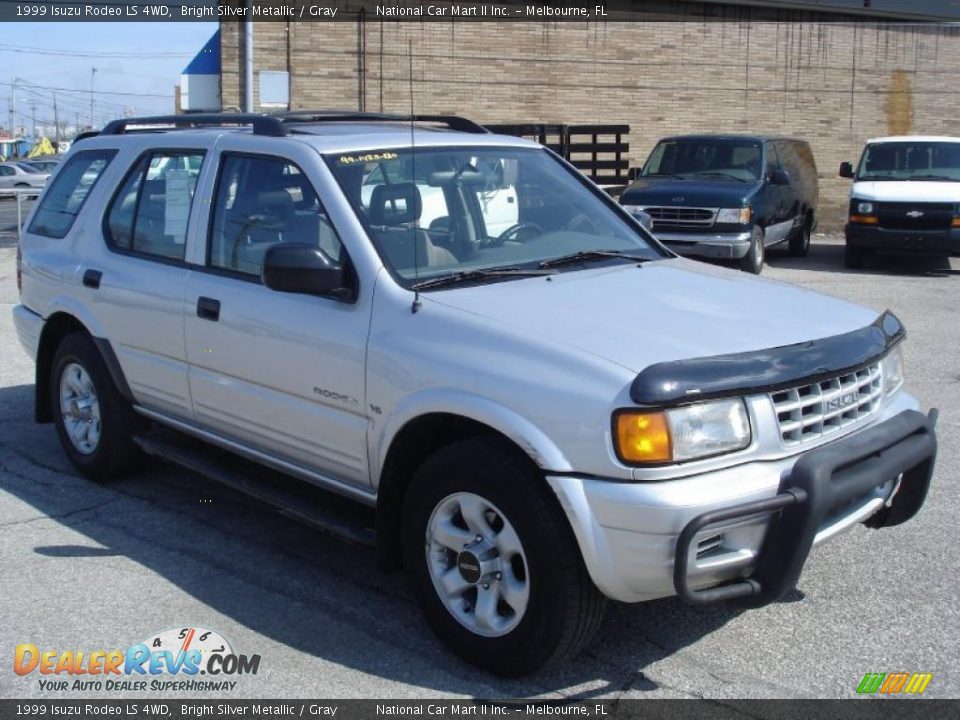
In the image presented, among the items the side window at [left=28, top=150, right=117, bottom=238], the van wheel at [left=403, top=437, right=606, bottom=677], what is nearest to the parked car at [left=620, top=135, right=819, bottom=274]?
the side window at [left=28, top=150, right=117, bottom=238]

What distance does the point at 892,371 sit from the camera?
13.8 ft

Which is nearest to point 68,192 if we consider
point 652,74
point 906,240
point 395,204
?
point 395,204

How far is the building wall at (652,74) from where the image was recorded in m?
22.0

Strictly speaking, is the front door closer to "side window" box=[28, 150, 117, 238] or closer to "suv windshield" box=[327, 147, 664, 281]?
"suv windshield" box=[327, 147, 664, 281]

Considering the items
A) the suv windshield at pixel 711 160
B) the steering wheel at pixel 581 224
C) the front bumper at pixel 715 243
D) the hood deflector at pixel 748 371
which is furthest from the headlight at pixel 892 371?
the suv windshield at pixel 711 160

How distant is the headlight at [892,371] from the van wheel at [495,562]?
1.47 meters

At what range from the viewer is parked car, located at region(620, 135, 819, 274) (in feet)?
44.9

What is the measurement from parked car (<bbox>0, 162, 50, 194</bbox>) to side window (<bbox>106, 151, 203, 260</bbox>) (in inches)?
1460

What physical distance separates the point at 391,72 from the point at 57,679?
19.7 meters

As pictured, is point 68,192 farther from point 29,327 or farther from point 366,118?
point 366,118

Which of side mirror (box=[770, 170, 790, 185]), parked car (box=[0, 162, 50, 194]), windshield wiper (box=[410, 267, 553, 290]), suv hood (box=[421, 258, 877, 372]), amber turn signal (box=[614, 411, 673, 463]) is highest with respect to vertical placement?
parked car (box=[0, 162, 50, 194])

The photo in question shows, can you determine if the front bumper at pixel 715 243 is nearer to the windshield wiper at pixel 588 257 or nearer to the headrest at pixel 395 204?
the windshield wiper at pixel 588 257

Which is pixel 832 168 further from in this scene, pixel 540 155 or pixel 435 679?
pixel 435 679

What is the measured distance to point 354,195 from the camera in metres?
4.39
